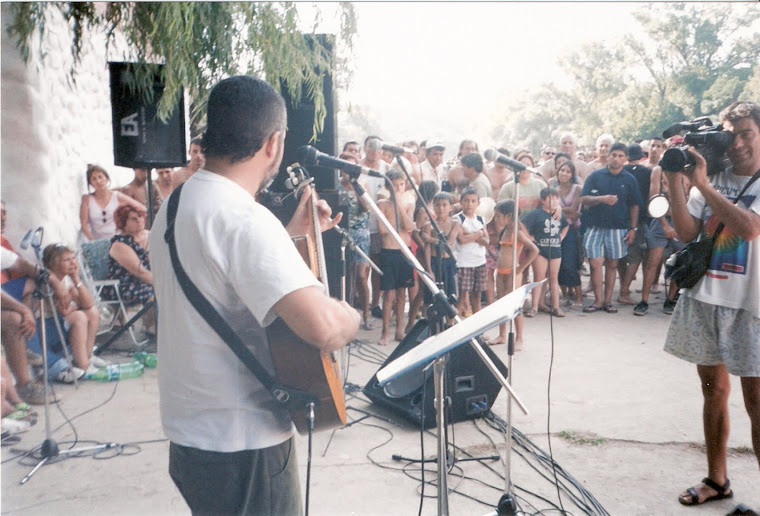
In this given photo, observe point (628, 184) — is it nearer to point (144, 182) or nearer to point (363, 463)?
point (363, 463)

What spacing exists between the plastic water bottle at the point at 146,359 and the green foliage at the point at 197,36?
2.43 meters

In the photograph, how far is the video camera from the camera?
2.61 metres

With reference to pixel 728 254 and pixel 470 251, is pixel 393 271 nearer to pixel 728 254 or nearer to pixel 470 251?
pixel 470 251

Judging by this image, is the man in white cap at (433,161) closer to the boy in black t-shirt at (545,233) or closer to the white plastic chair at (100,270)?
the boy in black t-shirt at (545,233)

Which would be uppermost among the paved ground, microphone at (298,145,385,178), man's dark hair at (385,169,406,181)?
microphone at (298,145,385,178)

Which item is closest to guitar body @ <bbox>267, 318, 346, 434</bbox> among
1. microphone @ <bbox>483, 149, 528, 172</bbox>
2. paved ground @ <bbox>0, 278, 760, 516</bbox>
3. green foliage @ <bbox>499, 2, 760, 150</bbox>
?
paved ground @ <bbox>0, 278, 760, 516</bbox>

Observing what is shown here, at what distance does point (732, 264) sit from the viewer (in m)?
2.71

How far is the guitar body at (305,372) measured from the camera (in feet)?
4.85

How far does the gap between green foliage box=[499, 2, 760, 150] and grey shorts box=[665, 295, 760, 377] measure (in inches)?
420

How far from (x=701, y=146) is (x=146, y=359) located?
465 cm

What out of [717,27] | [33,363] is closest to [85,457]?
[33,363]

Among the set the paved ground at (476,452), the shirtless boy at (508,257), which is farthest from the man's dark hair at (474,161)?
the paved ground at (476,452)

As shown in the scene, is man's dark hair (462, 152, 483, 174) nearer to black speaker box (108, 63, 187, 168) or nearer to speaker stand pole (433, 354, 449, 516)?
black speaker box (108, 63, 187, 168)

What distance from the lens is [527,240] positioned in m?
5.75
